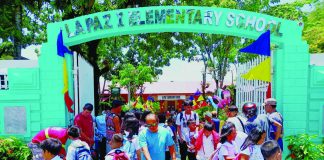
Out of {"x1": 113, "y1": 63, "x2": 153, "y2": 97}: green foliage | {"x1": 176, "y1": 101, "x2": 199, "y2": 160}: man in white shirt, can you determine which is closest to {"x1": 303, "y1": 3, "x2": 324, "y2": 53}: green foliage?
{"x1": 176, "y1": 101, "x2": 199, "y2": 160}: man in white shirt

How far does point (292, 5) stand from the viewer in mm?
19156

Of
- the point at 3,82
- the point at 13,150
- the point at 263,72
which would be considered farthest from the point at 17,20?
the point at 263,72

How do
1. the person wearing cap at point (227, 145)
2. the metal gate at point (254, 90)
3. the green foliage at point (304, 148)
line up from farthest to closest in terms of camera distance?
the metal gate at point (254, 90) < the green foliage at point (304, 148) < the person wearing cap at point (227, 145)

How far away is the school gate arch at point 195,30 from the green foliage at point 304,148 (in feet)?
1.16

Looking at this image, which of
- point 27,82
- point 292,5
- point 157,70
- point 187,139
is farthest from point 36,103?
point 157,70

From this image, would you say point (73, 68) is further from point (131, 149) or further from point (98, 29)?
point (131, 149)

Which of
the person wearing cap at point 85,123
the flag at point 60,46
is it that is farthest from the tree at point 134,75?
the person wearing cap at point 85,123

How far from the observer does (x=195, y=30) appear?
23.3 ft

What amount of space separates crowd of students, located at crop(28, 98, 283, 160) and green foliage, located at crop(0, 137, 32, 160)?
1087mm

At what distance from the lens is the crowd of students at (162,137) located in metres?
3.78

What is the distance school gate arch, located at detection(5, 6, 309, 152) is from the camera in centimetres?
684

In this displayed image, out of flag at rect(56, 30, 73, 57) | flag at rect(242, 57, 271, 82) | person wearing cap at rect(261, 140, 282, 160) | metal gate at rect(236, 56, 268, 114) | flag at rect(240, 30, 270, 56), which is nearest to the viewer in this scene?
person wearing cap at rect(261, 140, 282, 160)

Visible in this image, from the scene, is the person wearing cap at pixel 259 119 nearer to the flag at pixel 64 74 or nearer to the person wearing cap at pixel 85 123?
the person wearing cap at pixel 85 123

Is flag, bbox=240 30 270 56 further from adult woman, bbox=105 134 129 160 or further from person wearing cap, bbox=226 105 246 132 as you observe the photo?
adult woman, bbox=105 134 129 160
